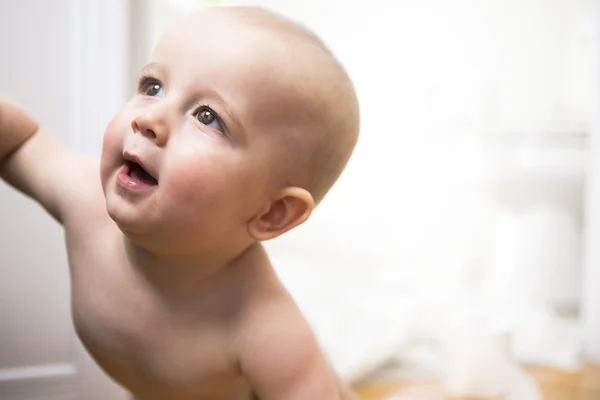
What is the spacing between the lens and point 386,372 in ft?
4.76

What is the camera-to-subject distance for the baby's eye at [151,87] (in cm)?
65

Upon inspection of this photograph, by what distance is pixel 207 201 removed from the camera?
0.61m

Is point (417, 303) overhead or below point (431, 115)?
below

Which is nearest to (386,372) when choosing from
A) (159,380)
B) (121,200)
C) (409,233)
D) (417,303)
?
(417,303)

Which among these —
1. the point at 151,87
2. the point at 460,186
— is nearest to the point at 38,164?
the point at 151,87

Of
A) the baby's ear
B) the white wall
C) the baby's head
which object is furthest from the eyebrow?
the white wall

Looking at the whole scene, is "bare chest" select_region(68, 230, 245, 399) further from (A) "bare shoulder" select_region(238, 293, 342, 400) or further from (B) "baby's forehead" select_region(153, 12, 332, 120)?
(B) "baby's forehead" select_region(153, 12, 332, 120)

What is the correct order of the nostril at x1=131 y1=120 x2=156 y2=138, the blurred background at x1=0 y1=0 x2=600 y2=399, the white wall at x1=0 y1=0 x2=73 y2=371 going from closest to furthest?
1. the nostril at x1=131 y1=120 x2=156 y2=138
2. the white wall at x1=0 y1=0 x2=73 y2=371
3. the blurred background at x1=0 y1=0 x2=600 y2=399

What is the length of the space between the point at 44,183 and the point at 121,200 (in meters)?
0.20

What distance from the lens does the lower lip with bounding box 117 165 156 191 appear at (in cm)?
60

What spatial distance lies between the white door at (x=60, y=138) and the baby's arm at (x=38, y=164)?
1.03 ft

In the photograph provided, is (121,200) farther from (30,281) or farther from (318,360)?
(30,281)

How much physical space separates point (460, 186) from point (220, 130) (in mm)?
1310

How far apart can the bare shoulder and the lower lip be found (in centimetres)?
17
